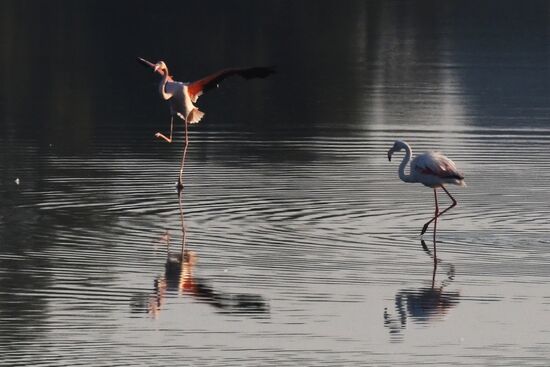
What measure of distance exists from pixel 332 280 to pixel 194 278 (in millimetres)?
1074

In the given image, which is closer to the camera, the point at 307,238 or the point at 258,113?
the point at 307,238

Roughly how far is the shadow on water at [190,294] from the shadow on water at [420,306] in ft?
3.02

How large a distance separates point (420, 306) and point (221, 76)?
9.10 metres

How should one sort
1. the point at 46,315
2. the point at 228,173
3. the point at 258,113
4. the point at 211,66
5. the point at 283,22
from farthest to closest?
the point at 283,22 → the point at 211,66 → the point at 258,113 → the point at 228,173 → the point at 46,315

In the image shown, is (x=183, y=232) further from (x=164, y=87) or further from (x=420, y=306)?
(x=164, y=87)

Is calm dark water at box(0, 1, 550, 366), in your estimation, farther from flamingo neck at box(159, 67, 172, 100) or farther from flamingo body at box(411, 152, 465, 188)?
flamingo neck at box(159, 67, 172, 100)

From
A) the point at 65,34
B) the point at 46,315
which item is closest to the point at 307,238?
the point at 46,315

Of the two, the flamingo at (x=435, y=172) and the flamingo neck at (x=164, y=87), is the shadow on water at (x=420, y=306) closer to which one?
the flamingo at (x=435, y=172)

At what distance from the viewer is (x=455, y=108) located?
29.8m

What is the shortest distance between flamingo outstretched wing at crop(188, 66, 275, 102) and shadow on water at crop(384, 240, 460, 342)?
7.26 meters

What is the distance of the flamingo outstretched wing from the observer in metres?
20.9

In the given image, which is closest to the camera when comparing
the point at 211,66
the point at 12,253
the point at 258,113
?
the point at 12,253

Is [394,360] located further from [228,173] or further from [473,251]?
[228,173]

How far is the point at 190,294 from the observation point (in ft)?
43.6
